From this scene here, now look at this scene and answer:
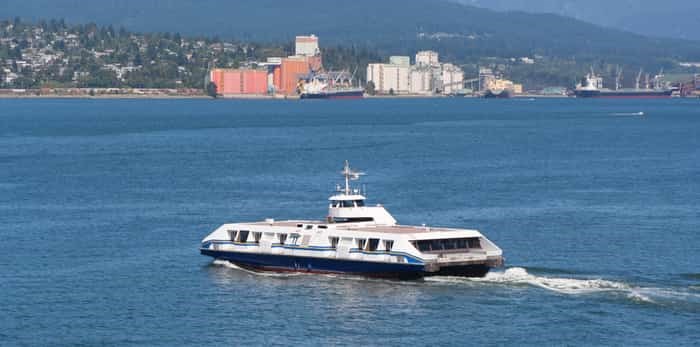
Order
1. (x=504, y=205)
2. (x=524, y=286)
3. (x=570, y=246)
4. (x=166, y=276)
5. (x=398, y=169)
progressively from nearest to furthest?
(x=524, y=286) < (x=166, y=276) < (x=570, y=246) < (x=504, y=205) < (x=398, y=169)

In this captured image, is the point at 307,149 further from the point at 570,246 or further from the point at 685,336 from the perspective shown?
the point at 685,336

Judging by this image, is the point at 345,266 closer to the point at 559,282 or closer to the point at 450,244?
the point at 450,244

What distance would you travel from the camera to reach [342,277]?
2020 inches

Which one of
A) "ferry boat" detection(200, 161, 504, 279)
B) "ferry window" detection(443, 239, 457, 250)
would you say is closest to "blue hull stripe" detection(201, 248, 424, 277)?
"ferry boat" detection(200, 161, 504, 279)

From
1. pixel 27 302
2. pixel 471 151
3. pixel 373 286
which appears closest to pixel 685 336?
pixel 373 286

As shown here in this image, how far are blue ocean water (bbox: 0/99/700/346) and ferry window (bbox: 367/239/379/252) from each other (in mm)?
1181

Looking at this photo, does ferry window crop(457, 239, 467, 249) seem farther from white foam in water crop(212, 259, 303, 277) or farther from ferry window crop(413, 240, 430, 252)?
white foam in water crop(212, 259, 303, 277)

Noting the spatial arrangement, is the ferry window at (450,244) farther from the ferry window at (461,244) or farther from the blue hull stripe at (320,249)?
the blue hull stripe at (320,249)

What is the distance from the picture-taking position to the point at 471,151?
375ft

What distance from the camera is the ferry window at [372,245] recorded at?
50.9 meters

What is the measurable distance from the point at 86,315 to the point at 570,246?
66.2ft

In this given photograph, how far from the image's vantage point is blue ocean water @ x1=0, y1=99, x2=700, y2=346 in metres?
43.6

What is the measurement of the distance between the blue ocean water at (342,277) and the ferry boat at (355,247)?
58 cm

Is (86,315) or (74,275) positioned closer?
(86,315)
